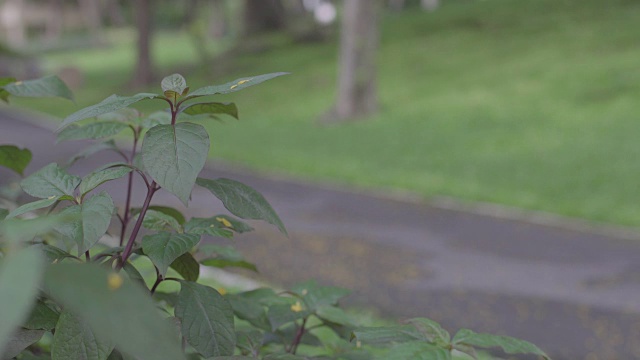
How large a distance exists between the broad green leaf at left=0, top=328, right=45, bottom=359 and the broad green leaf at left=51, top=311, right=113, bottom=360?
0.07 metres

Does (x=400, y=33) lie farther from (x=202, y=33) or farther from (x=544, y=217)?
(x=544, y=217)

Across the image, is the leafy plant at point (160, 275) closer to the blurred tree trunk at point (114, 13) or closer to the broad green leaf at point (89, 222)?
the broad green leaf at point (89, 222)

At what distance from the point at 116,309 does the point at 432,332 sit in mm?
702

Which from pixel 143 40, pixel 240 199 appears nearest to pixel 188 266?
pixel 240 199

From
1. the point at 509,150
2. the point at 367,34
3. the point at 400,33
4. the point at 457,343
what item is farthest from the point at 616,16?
the point at 457,343

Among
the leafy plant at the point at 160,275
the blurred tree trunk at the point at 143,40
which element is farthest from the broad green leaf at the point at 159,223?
the blurred tree trunk at the point at 143,40


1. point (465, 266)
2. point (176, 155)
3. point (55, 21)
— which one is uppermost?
point (176, 155)

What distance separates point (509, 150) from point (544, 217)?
149 inches

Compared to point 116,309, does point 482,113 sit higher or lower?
lower

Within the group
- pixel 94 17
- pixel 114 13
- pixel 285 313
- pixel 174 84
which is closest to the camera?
pixel 174 84

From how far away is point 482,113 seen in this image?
16.6 m

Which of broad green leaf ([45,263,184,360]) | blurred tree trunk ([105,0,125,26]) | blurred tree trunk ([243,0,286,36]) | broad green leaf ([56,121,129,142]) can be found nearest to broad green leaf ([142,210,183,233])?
broad green leaf ([56,121,129,142])

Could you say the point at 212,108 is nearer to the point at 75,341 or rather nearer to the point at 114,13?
the point at 75,341

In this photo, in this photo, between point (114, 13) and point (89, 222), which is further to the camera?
point (114, 13)
